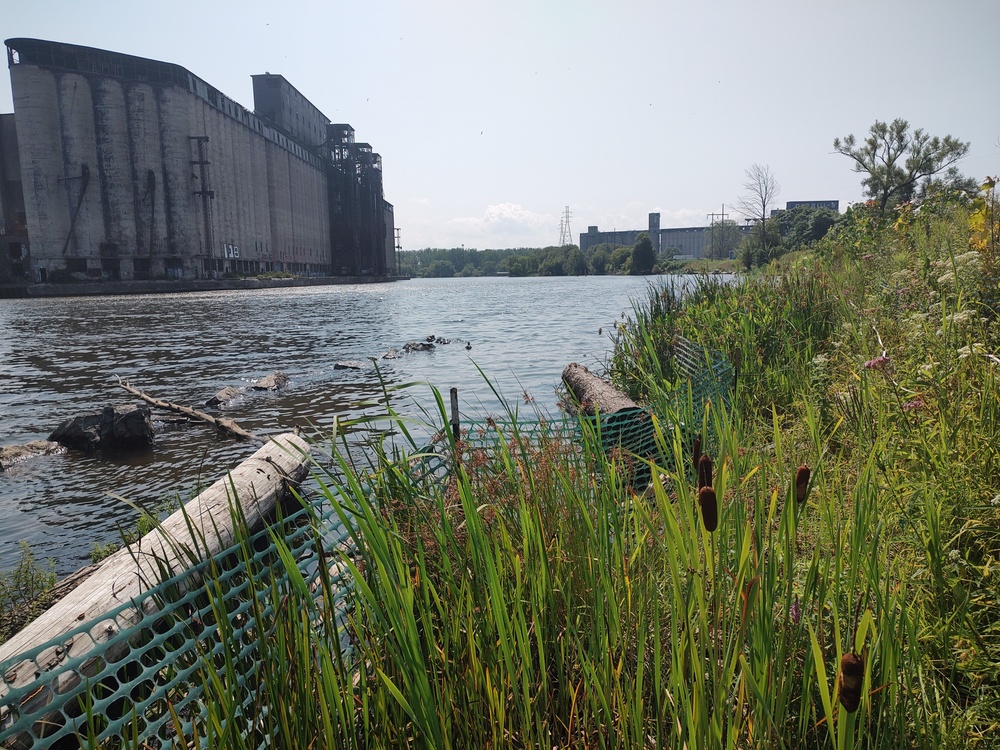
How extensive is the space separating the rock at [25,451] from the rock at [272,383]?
4.00 meters

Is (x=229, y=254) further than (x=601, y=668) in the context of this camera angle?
Yes

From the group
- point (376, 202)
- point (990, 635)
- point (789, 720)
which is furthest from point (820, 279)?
point (376, 202)

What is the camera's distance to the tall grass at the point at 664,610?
1.38 metres

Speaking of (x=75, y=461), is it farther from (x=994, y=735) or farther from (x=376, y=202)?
(x=376, y=202)

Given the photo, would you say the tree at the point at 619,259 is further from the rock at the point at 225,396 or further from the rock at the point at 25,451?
the rock at the point at 25,451

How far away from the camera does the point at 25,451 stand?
8.05m

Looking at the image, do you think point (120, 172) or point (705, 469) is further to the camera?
point (120, 172)

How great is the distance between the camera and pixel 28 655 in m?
1.92

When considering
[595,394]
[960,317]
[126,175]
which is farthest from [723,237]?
[960,317]

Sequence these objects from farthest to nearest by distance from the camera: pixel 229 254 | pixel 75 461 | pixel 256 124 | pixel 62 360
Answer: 1. pixel 256 124
2. pixel 229 254
3. pixel 62 360
4. pixel 75 461

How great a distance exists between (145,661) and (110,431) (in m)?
6.22

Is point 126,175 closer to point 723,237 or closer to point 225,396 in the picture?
point 225,396

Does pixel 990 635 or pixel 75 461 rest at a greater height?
pixel 990 635

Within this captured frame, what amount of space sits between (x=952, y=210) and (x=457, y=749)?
9786mm
